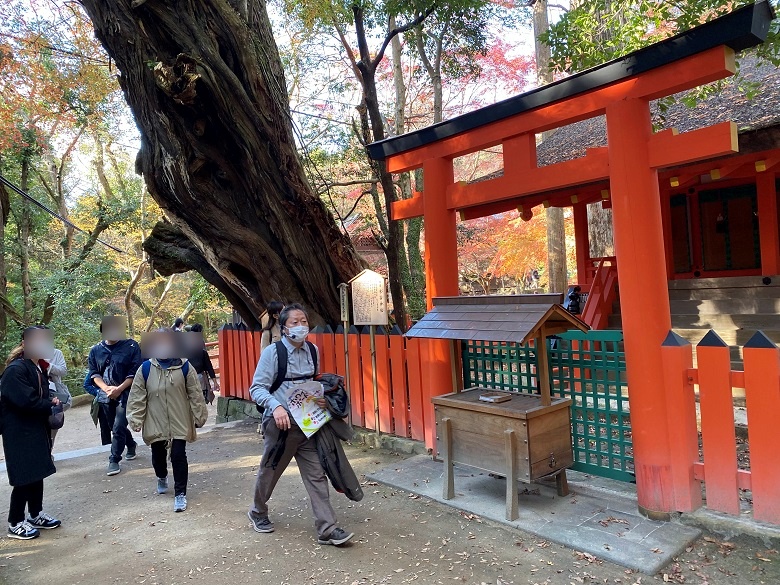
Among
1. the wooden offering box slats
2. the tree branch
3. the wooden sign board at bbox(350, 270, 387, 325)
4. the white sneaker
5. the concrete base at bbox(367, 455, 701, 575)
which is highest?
the tree branch

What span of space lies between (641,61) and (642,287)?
5.55 feet

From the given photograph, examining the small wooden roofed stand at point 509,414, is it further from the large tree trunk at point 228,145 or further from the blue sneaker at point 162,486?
the large tree trunk at point 228,145

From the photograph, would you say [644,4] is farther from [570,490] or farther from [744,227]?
[744,227]

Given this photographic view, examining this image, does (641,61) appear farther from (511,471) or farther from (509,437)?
(511,471)

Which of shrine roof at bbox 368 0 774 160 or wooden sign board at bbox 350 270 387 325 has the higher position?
shrine roof at bbox 368 0 774 160

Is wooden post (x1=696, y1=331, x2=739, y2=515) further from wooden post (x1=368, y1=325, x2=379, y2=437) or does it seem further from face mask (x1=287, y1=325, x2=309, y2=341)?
wooden post (x1=368, y1=325, x2=379, y2=437)

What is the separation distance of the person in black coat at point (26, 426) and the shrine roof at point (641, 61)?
4237 mm

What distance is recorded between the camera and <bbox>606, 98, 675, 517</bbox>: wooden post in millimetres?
3902

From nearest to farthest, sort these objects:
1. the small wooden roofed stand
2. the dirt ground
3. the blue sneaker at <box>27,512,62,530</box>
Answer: the dirt ground → the small wooden roofed stand → the blue sneaker at <box>27,512,62,530</box>

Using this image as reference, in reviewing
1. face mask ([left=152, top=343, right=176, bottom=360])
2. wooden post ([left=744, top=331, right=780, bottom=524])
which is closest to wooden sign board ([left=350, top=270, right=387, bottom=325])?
face mask ([left=152, top=343, right=176, bottom=360])

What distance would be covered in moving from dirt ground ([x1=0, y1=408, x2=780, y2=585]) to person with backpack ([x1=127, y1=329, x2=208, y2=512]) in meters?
0.52

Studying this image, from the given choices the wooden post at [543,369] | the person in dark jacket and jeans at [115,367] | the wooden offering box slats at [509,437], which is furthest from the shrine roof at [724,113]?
the person in dark jacket and jeans at [115,367]

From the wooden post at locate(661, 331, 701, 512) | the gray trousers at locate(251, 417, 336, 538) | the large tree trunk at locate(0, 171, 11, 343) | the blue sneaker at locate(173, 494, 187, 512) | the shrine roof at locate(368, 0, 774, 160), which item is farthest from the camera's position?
the large tree trunk at locate(0, 171, 11, 343)

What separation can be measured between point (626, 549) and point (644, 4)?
550 centimetres
